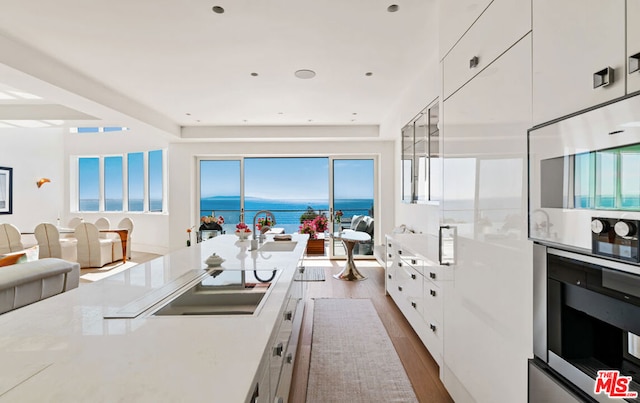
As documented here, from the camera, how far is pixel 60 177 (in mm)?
8250

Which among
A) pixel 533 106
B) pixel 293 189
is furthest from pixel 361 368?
pixel 293 189

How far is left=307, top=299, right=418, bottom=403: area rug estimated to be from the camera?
7.25 ft

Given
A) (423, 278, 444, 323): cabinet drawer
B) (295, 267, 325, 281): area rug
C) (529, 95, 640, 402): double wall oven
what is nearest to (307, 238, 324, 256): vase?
(295, 267, 325, 281): area rug

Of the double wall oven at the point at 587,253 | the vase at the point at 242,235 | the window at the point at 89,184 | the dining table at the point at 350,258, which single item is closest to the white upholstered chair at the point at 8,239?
the window at the point at 89,184

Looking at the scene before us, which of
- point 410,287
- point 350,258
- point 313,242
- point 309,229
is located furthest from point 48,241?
point 410,287

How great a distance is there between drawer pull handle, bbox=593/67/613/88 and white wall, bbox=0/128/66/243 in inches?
388

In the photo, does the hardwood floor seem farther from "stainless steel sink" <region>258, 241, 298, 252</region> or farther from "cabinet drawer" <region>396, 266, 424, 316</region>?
"stainless steel sink" <region>258, 241, 298, 252</region>

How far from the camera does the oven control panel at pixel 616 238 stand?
82 cm

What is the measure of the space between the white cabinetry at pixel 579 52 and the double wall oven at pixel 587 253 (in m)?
0.06

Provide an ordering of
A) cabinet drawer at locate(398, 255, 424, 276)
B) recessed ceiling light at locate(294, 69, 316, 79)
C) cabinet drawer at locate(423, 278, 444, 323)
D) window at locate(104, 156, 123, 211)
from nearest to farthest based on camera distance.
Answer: cabinet drawer at locate(423, 278, 444, 323) < cabinet drawer at locate(398, 255, 424, 276) < recessed ceiling light at locate(294, 69, 316, 79) < window at locate(104, 156, 123, 211)

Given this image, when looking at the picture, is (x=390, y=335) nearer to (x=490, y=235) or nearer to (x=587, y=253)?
(x=490, y=235)

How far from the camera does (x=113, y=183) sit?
26.7 ft

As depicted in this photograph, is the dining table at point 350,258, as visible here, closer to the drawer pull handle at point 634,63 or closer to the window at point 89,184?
the drawer pull handle at point 634,63

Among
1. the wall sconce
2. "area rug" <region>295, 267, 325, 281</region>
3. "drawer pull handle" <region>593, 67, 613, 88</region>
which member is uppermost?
the wall sconce
